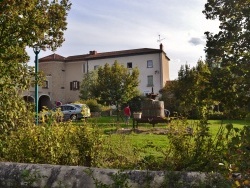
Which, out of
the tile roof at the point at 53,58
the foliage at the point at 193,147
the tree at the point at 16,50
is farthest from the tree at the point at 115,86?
the foliage at the point at 193,147

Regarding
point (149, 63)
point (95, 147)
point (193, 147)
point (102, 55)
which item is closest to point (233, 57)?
point (193, 147)

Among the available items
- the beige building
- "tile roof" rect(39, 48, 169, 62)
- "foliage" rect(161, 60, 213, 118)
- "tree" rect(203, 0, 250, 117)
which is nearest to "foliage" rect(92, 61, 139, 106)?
the beige building

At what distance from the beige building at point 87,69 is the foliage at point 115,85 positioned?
15170 mm

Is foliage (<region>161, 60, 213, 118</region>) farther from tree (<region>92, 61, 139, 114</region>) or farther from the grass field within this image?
tree (<region>92, 61, 139, 114</region>)

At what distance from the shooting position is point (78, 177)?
173 inches

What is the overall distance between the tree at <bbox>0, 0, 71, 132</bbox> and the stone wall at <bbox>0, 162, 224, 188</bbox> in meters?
2.35

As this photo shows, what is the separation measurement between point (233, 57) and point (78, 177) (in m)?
3.65

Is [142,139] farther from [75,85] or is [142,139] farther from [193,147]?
[75,85]

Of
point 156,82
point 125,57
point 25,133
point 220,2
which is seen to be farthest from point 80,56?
point 25,133

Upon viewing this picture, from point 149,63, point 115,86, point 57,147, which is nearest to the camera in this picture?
point 57,147

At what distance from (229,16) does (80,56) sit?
55739 millimetres

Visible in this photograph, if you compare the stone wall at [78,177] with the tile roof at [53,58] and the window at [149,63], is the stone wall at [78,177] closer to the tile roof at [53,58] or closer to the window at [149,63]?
the window at [149,63]

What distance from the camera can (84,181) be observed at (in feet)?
14.2

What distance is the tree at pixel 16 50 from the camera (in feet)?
23.2
